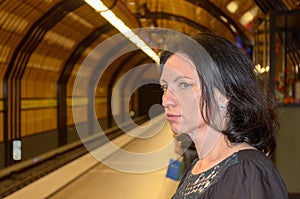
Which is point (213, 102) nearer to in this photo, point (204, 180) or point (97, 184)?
point (204, 180)

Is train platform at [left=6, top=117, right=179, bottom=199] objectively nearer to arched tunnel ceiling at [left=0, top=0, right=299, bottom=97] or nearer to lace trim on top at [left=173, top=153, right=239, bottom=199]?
arched tunnel ceiling at [left=0, top=0, right=299, bottom=97]

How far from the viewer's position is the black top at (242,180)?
1447 millimetres

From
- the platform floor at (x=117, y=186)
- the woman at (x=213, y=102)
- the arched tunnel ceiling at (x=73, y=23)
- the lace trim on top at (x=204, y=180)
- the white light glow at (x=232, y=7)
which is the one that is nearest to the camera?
the lace trim on top at (x=204, y=180)

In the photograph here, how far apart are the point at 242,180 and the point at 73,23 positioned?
1452cm

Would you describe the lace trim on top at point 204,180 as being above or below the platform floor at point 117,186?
above

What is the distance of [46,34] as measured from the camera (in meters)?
14.2

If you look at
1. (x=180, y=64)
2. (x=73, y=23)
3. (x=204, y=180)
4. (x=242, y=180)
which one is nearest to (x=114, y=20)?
(x=73, y=23)

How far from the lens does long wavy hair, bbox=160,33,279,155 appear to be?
1.69 meters

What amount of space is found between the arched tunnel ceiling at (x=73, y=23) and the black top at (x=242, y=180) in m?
6.90

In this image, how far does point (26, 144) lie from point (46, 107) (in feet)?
7.53

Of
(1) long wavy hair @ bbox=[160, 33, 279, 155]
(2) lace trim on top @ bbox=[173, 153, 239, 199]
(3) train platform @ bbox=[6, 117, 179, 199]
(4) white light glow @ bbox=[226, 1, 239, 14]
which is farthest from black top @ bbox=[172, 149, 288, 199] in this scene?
(4) white light glow @ bbox=[226, 1, 239, 14]

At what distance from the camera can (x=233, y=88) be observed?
5.55 ft

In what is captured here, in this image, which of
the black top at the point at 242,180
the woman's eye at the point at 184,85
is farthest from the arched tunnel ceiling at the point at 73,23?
the black top at the point at 242,180

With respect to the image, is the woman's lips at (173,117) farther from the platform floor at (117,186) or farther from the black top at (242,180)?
the platform floor at (117,186)
